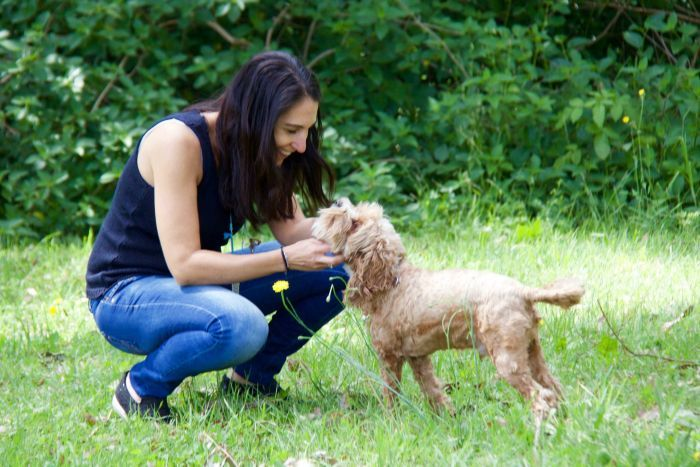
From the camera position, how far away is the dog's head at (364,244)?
3531 mm

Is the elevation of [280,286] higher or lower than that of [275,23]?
higher

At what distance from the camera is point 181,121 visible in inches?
153

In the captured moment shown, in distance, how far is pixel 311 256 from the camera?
3.65m

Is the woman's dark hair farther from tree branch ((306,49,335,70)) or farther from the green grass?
tree branch ((306,49,335,70))

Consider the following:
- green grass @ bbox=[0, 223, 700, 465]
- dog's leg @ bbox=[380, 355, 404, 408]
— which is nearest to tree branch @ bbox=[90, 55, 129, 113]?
green grass @ bbox=[0, 223, 700, 465]

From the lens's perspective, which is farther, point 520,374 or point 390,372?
point 390,372

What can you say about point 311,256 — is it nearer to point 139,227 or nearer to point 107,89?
point 139,227

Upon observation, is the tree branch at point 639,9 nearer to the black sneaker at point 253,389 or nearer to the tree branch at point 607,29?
the tree branch at point 607,29

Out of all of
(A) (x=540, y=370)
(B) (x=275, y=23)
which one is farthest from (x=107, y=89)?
(A) (x=540, y=370)

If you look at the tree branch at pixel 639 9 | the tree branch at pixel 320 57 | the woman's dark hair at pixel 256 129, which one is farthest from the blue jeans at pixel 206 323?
the tree branch at pixel 639 9

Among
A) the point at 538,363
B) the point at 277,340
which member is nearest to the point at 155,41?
the point at 277,340

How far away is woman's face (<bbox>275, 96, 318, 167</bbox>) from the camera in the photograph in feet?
12.5

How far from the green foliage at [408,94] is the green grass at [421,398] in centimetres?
105

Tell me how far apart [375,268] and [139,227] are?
109 centimetres
